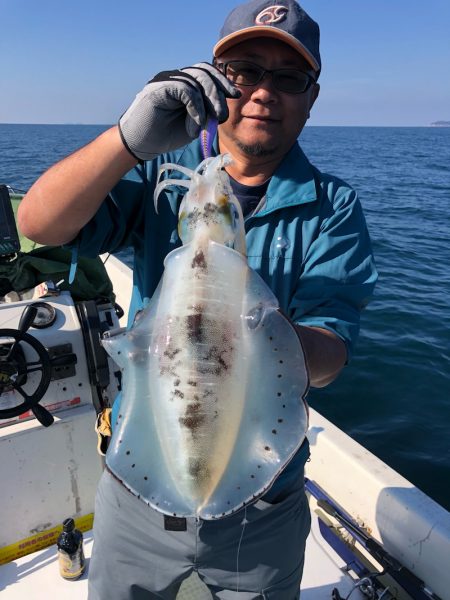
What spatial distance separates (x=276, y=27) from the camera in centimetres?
230

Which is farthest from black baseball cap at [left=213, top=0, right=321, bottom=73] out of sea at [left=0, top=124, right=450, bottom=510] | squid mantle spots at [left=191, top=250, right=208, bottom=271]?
sea at [left=0, top=124, right=450, bottom=510]

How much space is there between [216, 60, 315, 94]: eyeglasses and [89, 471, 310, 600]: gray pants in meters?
2.11

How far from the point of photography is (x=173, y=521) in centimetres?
240

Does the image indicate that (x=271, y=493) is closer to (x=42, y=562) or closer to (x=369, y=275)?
(x=369, y=275)

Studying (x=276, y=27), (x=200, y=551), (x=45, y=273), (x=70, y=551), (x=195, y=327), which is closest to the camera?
(x=195, y=327)

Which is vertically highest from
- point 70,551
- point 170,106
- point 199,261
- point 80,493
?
point 170,106

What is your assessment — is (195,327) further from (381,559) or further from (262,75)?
(381,559)

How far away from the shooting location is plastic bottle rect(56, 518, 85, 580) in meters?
3.42

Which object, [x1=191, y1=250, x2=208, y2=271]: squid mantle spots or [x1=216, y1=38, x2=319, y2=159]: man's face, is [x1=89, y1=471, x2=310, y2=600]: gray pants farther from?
[x1=216, y1=38, x2=319, y2=159]: man's face

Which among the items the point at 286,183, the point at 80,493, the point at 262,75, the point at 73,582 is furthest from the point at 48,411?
the point at 262,75

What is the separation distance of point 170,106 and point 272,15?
97cm

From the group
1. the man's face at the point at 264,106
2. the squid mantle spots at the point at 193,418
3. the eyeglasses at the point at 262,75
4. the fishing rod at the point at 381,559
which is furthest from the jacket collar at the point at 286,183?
the fishing rod at the point at 381,559

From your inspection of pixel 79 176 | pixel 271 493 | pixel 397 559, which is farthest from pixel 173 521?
pixel 397 559

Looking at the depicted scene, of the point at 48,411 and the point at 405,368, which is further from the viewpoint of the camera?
the point at 405,368
